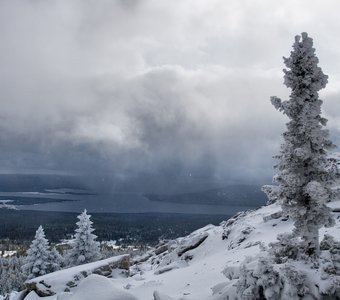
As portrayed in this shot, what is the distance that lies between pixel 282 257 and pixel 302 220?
1.97 m

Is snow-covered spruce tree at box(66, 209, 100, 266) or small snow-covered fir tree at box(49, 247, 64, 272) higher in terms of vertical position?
snow-covered spruce tree at box(66, 209, 100, 266)

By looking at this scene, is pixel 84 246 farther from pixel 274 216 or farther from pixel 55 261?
pixel 274 216

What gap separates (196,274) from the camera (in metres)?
29.3

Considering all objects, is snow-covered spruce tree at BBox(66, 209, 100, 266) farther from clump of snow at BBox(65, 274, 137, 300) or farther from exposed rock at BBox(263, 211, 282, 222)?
clump of snow at BBox(65, 274, 137, 300)

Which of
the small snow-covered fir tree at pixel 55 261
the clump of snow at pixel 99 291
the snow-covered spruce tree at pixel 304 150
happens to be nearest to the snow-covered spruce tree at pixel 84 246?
the small snow-covered fir tree at pixel 55 261

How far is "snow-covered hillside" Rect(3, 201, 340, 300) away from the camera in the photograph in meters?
20.8

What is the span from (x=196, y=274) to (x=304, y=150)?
17213 millimetres

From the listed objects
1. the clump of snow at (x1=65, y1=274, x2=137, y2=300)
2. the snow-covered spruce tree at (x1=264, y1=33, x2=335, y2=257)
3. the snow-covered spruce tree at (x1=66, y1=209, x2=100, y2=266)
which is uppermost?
the snow-covered spruce tree at (x1=264, y1=33, x2=335, y2=257)

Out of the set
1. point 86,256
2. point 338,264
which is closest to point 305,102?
point 338,264

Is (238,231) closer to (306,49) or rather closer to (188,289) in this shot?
(188,289)

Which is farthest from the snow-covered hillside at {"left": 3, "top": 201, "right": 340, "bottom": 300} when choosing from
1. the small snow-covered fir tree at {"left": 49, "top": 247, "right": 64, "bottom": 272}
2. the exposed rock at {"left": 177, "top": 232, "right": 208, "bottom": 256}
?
the small snow-covered fir tree at {"left": 49, "top": 247, "right": 64, "bottom": 272}

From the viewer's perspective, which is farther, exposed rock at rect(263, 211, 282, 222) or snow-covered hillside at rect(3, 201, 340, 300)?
exposed rock at rect(263, 211, 282, 222)

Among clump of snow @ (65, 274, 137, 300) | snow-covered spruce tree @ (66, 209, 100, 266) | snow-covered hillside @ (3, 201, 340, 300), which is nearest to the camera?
clump of snow @ (65, 274, 137, 300)

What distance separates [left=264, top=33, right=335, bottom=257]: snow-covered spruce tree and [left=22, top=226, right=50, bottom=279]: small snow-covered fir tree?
46.8 metres
